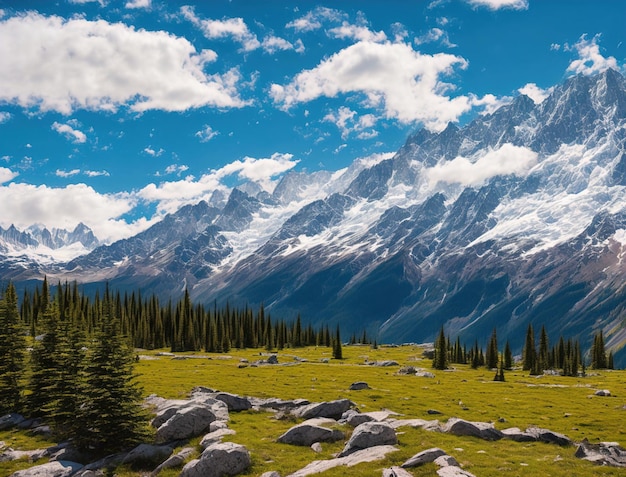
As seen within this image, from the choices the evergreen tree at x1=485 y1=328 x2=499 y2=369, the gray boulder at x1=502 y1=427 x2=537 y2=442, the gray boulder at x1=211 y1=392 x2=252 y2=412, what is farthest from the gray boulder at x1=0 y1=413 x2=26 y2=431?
the evergreen tree at x1=485 y1=328 x2=499 y2=369

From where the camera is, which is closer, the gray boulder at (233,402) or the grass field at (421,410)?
the grass field at (421,410)

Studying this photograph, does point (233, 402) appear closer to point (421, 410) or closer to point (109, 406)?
point (109, 406)

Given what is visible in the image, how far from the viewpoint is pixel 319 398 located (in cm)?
5966

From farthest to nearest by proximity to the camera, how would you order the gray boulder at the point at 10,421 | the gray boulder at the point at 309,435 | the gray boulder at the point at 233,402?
the gray boulder at the point at 233,402
the gray boulder at the point at 10,421
the gray boulder at the point at 309,435

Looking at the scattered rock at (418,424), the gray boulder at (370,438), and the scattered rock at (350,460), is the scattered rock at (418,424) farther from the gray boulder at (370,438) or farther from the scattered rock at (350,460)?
the scattered rock at (350,460)

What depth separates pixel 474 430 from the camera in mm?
43469

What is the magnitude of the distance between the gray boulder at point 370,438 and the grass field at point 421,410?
1.31m

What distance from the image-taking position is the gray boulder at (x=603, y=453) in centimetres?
3581

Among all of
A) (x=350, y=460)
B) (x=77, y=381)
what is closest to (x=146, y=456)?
(x=77, y=381)

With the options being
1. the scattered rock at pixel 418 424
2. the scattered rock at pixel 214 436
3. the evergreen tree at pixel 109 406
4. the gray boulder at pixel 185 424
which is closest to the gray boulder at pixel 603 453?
the scattered rock at pixel 418 424

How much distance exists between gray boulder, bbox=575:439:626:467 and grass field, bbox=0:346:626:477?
0.80 meters

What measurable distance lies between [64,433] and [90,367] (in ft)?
24.6

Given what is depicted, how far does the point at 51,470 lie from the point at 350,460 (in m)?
20.9

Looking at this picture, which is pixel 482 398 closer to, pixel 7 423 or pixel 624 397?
pixel 624 397
